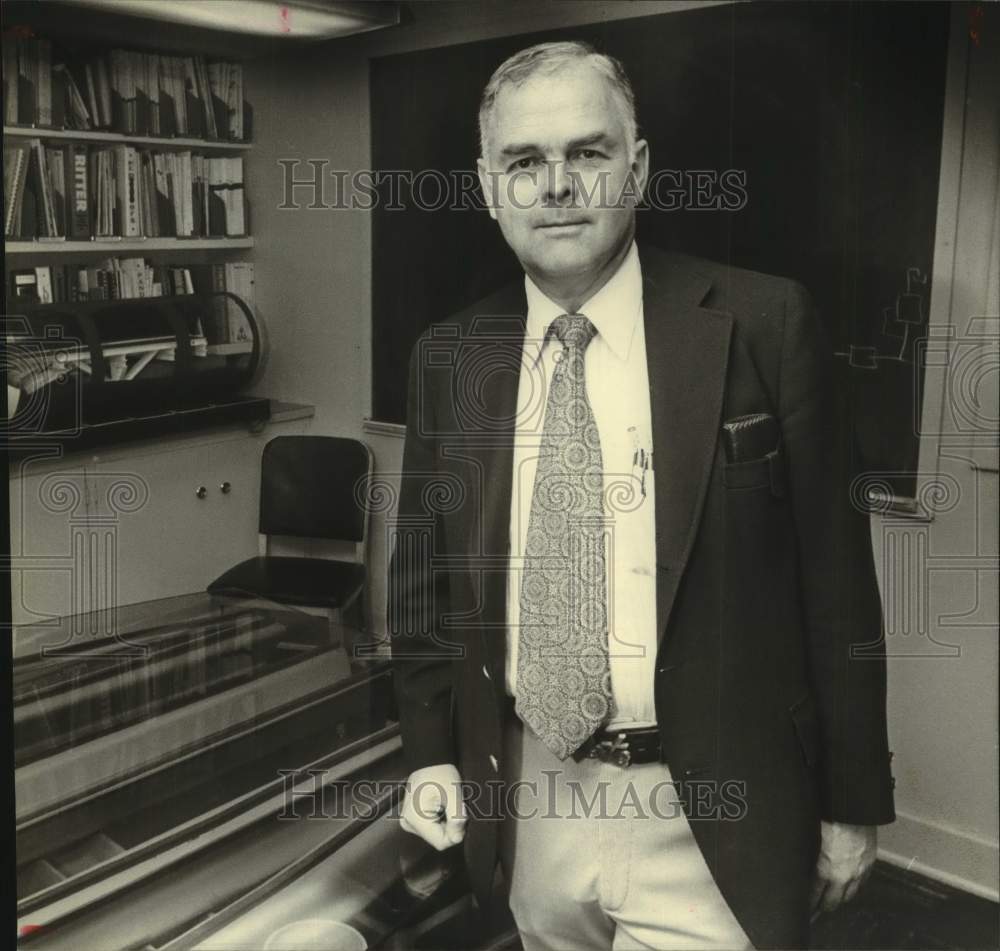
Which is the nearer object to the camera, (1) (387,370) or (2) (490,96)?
(2) (490,96)

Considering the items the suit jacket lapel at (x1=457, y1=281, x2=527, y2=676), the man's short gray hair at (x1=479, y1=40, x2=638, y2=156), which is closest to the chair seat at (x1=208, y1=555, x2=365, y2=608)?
the suit jacket lapel at (x1=457, y1=281, x2=527, y2=676)

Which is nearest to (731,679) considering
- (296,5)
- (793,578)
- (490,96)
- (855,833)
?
(793,578)

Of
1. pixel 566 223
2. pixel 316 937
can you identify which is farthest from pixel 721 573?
pixel 316 937

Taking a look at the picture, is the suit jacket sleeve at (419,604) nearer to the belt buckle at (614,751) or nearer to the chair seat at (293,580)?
the chair seat at (293,580)

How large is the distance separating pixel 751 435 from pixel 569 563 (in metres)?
0.27

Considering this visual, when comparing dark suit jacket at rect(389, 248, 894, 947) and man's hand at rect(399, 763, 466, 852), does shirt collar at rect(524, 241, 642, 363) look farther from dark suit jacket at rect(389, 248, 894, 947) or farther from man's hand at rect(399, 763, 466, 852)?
man's hand at rect(399, 763, 466, 852)

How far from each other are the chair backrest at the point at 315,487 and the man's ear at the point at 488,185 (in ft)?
1.16

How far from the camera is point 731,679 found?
1.32 meters

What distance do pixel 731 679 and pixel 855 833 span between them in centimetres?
26

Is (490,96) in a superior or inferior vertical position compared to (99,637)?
superior

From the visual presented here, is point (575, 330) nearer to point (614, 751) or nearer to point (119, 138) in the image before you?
point (614, 751)

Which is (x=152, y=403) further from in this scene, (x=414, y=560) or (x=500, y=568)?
(x=500, y=568)

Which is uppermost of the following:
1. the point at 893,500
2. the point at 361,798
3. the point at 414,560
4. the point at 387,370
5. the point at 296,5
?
the point at 296,5

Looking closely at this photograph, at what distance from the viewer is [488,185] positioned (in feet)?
4.36
